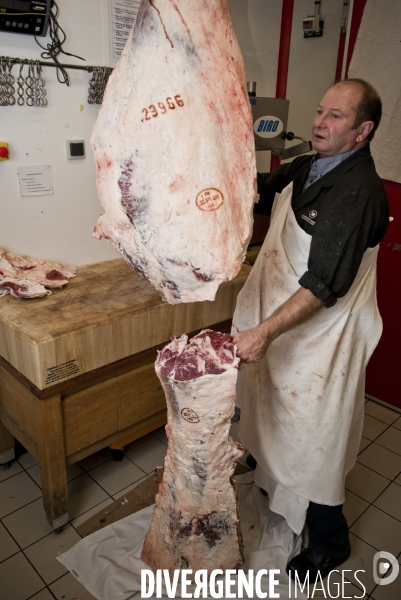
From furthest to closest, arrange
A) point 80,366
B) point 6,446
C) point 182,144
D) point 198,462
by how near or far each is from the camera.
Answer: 1. point 6,446
2. point 80,366
3. point 198,462
4. point 182,144

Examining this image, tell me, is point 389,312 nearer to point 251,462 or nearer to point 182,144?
point 251,462

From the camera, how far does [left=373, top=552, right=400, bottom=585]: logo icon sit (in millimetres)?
1952

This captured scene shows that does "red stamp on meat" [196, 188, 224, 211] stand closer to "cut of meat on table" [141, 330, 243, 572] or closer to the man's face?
"cut of meat on table" [141, 330, 243, 572]

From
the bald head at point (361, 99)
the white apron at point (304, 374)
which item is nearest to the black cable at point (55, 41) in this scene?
the white apron at point (304, 374)

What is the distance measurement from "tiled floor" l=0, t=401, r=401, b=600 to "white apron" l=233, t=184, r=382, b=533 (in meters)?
0.45

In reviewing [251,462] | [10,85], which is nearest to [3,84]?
[10,85]

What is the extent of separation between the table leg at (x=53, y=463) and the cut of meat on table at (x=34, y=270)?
22.7 inches

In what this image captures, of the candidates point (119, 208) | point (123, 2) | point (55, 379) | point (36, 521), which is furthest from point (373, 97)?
point (36, 521)

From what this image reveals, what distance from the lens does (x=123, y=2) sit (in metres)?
2.27

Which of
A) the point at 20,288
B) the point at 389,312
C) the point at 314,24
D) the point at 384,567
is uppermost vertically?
the point at 314,24

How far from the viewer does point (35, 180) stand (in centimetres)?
223

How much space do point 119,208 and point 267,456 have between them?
47.3 inches

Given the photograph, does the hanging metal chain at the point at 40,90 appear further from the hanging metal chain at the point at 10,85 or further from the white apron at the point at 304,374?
the white apron at the point at 304,374

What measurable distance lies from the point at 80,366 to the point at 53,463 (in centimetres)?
42
